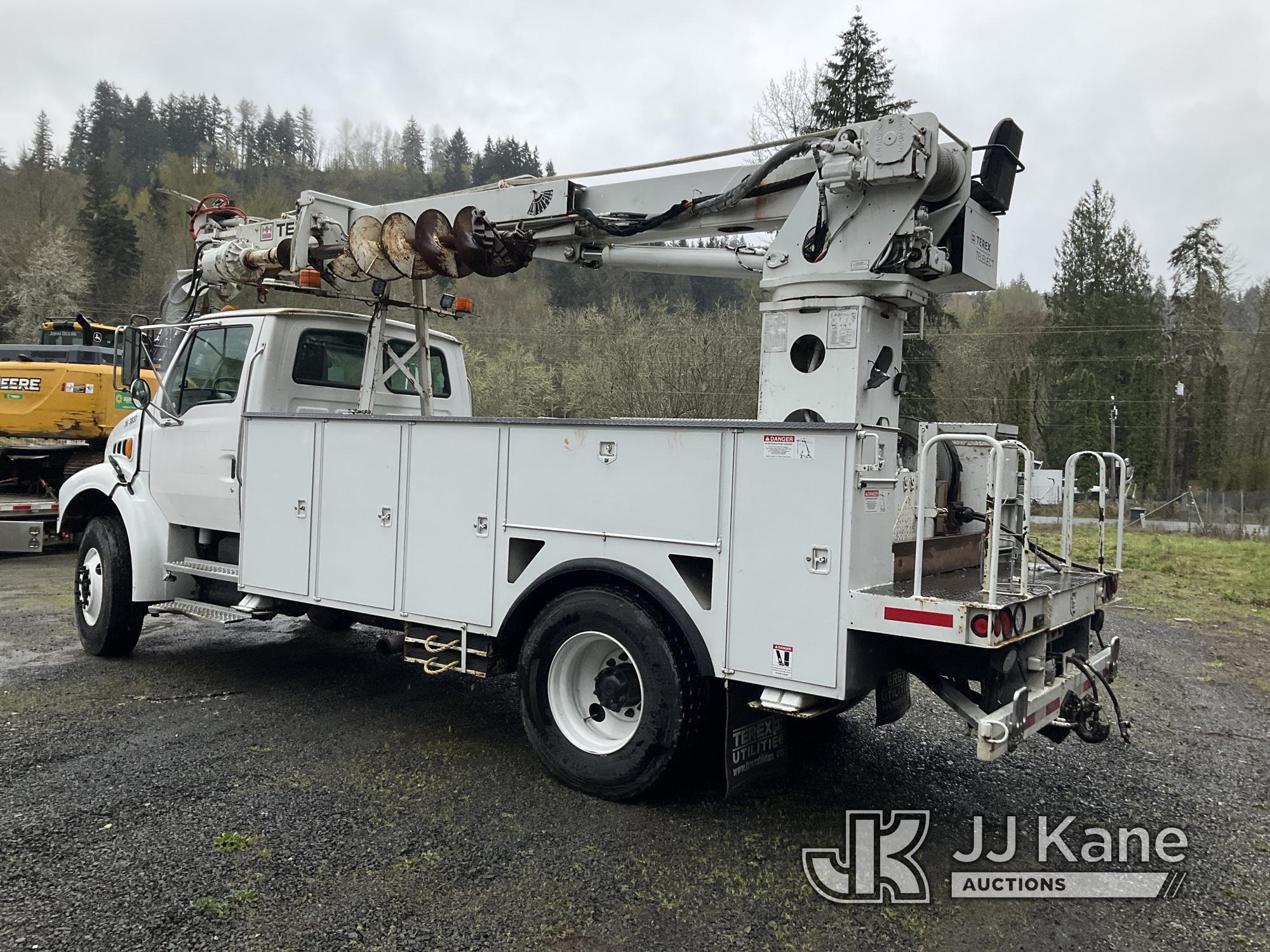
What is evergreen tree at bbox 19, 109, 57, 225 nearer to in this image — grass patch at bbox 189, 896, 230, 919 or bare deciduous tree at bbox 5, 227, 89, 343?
bare deciduous tree at bbox 5, 227, 89, 343

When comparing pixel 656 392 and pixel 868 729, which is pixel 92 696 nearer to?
pixel 868 729

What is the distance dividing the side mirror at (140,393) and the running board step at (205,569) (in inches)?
48.7

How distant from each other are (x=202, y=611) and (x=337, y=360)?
79.4 inches

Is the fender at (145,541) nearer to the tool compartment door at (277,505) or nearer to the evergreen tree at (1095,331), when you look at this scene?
the tool compartment door at (277,505)

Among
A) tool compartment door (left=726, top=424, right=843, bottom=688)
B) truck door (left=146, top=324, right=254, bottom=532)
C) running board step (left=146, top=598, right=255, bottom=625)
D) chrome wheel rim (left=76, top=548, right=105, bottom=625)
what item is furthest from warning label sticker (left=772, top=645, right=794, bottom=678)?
chrome wheel rim (left=76, top=548, right=105, bottom=625)

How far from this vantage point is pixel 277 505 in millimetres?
5855

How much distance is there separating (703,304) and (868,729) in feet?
113

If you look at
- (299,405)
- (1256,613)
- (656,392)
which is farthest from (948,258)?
(656,392)

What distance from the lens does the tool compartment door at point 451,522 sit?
486cm

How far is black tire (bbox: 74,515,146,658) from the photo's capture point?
6879mm

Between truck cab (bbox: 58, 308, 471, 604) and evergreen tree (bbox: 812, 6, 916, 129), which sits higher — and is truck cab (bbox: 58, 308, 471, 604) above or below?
below

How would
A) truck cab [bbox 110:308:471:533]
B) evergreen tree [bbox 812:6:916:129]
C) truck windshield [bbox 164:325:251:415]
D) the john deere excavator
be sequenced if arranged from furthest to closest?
evergreen tree [bbox 812:6:916:129], the john deere excavator, truck windshield [bbox 164:325:251:415], truck cab [bbox 110:308:471:533]

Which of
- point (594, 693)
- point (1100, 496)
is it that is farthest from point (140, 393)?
point (1100, 496)

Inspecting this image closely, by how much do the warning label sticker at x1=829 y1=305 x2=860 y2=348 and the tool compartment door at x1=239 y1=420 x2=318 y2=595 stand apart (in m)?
3.23
